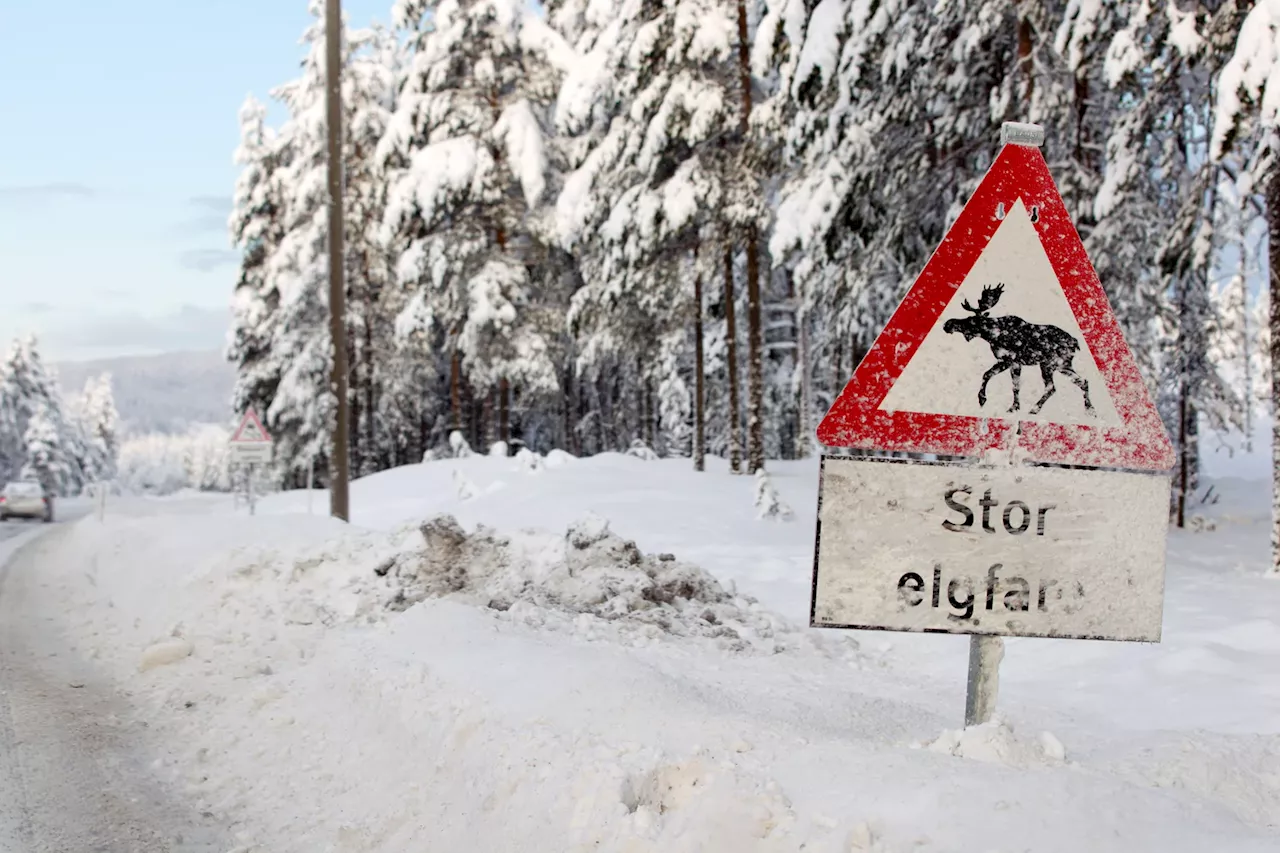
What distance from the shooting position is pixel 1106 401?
320 centimetres

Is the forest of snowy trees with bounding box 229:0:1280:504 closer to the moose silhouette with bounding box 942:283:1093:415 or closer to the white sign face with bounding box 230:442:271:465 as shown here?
the white sign face with bounding box 230:442:271:465

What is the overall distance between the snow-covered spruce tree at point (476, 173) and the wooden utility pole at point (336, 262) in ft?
29.0

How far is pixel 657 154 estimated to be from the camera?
18344 millimetres

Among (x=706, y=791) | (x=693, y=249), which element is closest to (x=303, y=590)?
(x=706, y=791)

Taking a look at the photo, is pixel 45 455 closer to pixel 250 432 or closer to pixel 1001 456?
pixel 250 432

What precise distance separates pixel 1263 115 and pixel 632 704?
7.77 meters

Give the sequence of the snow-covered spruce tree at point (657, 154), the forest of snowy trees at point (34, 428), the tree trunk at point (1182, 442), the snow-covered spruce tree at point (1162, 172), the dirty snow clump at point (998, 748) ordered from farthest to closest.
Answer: the forest of snowy trees at point (34, 428) < the snow-covered spruce tree at point (657, 154) < the tree trunk at point (1182, 442) < the snow-covered spruce tree at point (1162, 172) < the dirty snow clump at point (998, 748)

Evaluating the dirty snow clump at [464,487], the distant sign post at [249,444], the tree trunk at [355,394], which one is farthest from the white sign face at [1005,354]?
the tree trunk at [355,394]

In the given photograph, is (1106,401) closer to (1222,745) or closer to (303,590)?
(1222,745)

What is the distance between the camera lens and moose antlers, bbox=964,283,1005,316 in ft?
10.4

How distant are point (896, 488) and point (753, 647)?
14.7 feet

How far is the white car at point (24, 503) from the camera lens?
2947 cm

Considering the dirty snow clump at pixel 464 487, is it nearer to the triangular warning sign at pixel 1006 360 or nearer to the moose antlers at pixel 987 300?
the triangular warning sign at pixel 1006 360

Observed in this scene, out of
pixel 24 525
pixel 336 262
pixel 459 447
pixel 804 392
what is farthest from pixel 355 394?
pixel 336 262
